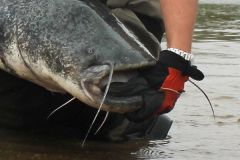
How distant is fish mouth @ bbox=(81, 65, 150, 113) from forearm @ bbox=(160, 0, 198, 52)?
0.27 metres

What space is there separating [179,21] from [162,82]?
0.32 meters

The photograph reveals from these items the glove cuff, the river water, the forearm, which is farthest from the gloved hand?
the river water

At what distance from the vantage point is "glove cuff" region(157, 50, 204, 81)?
2639 millimetres

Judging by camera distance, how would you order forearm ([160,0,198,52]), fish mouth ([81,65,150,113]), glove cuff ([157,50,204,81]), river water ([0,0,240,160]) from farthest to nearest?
river water ([0,0,240,160])
forearm ([160,0,198,52])
glove cuff ([157,50,204,81])
fish mouth ([81,65,150,113])

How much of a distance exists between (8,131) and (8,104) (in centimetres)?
14

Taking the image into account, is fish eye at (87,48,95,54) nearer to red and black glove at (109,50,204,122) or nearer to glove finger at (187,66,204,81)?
red and black glove at (109,50,204,122)

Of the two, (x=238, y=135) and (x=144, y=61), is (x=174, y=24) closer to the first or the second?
(x=144, y=61)

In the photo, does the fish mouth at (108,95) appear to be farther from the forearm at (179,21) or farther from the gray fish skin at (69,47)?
the forearm at (179,21)

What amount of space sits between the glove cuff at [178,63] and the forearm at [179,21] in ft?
0.28

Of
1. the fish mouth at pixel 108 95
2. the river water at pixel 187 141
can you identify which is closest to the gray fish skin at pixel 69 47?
the fish mouth at pixel 108 95

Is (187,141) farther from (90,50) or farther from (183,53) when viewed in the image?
(90,50)

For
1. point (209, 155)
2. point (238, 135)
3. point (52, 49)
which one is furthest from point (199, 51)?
point (52, 49)

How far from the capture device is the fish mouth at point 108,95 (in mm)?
2521

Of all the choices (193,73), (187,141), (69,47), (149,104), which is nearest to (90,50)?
(69,47)
